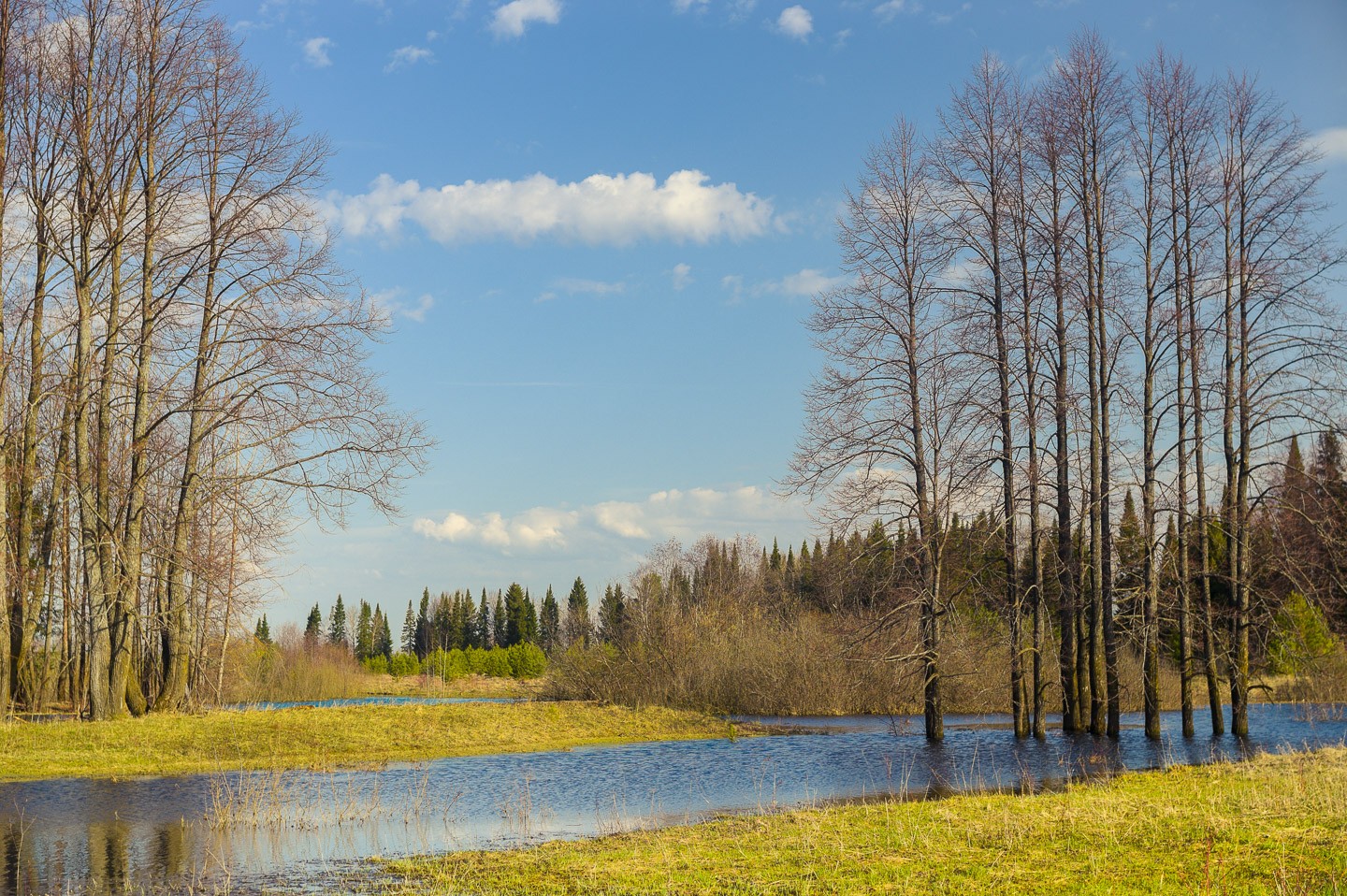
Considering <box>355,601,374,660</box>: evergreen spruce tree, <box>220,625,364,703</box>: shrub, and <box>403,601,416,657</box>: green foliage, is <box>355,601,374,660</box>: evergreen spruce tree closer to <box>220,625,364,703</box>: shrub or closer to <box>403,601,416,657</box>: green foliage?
<box>403,601,416,657</box>: green foliage

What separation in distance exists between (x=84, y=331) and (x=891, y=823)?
22415 mm

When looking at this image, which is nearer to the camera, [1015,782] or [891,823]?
[891,823]

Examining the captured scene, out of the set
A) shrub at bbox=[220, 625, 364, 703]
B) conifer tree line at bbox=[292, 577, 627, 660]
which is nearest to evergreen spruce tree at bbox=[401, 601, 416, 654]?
conifer tree line at bbox=[292, 577, 627, 660]

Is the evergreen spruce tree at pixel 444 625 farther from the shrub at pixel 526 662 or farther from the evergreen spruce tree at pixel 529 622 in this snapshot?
the shrub at pixel 526 662

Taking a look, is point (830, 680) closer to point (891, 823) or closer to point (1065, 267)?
point (1065, 267)

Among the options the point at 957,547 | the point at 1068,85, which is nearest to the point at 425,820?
the point at 957,547

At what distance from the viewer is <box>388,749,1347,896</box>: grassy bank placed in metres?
8.50

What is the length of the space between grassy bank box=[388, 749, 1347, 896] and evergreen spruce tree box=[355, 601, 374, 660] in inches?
4462

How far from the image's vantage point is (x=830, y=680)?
38875mm

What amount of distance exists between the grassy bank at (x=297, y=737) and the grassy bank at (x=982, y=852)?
11.0 m

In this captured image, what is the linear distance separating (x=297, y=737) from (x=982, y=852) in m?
17.1

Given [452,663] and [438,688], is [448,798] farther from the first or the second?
[452,663]

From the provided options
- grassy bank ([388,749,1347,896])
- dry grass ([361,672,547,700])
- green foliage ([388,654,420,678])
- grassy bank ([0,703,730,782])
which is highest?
grassy bank ([388,749,1347,896])

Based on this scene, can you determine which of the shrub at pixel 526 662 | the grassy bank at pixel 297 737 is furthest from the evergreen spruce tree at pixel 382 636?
the grassy bank at pixel 297 737
